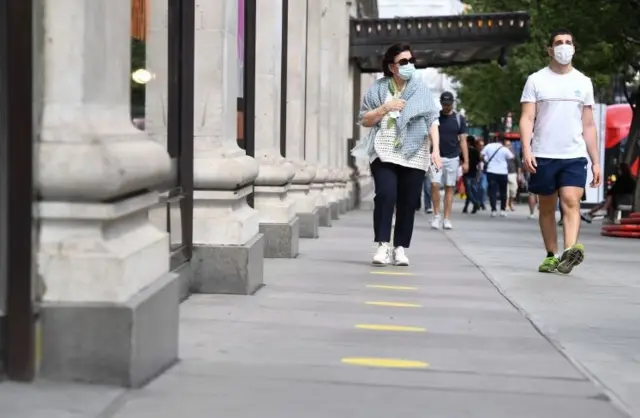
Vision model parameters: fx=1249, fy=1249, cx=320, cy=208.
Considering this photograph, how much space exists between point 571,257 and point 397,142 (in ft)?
5.54

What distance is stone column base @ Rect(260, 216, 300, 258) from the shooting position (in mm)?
10539

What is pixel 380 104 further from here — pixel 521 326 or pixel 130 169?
pixel 130 169

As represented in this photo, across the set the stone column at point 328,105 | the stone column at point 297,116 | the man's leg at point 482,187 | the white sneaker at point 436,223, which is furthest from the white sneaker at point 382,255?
the man's leg at point 482,187

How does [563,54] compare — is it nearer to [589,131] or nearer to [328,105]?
[589,131]

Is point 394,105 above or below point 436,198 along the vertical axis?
above

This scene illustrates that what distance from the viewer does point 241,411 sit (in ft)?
14.2

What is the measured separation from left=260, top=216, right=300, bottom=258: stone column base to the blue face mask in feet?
5.18

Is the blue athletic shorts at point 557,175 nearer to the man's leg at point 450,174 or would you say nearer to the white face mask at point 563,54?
the white face mask at point 563,54

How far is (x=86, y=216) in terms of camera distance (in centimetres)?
443

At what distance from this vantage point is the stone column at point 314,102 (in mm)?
16438

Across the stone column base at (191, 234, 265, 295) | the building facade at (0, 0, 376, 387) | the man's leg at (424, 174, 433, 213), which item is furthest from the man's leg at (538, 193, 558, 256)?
the man's leg at (424, 174, 433, 213)

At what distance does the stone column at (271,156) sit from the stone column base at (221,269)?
279cm

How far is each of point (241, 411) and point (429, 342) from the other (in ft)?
6.50

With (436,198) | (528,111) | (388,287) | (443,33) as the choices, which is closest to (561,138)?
(528,111)
